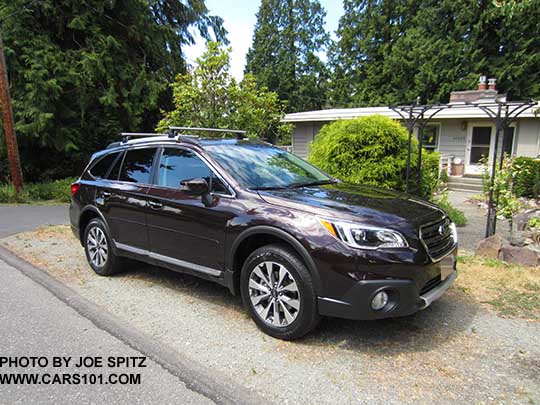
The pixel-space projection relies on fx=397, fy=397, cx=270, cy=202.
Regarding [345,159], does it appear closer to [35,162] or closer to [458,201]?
[458,201]

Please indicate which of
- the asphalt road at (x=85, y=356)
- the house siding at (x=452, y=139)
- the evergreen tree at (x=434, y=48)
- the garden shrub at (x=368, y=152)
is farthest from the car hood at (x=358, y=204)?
the evergreen tree at (x=434, y=48)

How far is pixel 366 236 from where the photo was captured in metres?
3.04

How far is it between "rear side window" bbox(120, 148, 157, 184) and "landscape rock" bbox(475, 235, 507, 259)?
15.1ft

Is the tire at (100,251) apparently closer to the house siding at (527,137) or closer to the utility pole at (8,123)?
the utility pole at (8,123)

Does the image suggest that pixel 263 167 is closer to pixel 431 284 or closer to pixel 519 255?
pixel 431 284

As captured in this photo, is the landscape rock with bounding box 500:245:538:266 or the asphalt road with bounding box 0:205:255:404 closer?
the asphalt road with bounding box 0:205:255:404

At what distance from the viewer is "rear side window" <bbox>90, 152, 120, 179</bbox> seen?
515 cm

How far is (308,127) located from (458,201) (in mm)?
7451

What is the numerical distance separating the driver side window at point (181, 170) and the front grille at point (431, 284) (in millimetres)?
1952

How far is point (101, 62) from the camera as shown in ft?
42.8

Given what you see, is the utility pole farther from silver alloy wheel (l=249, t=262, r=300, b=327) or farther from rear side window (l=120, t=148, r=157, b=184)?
silver alloy wheel (l=249, t=262, r=300, b=327)

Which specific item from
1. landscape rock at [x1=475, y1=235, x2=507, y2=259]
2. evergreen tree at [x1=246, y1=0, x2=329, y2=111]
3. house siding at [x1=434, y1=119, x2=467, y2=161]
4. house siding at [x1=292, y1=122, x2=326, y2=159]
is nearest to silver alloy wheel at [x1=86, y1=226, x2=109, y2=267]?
landscape rock at [x1=475, y1=235, x2=507, y2=259]

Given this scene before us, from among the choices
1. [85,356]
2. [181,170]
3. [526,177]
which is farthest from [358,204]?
[526,177]

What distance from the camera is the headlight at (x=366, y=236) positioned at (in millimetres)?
3018
